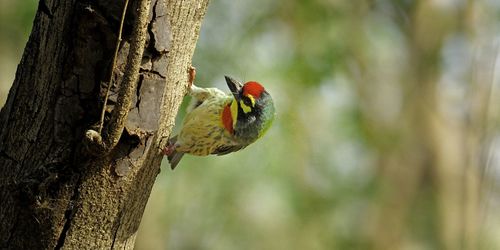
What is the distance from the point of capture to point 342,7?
9281mm

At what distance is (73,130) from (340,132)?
24.2 feet

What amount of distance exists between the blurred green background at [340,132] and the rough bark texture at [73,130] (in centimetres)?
292

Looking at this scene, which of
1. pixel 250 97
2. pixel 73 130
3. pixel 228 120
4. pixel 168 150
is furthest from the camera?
pixel 228 120

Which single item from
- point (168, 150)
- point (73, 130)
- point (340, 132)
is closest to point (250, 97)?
point (168, 150)

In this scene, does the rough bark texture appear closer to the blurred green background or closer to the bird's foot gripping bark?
the bird's foot gripping bark

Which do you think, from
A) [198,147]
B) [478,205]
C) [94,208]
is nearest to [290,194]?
[478,205]

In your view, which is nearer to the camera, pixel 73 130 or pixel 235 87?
pixel 73 130

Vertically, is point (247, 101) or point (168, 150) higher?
point (247, 101)

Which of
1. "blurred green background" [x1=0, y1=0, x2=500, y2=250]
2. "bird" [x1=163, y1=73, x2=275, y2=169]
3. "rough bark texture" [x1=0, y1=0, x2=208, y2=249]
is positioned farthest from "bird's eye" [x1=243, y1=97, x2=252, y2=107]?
"blurred green background" [x1=0, y1=0, x2=500, y2=250]

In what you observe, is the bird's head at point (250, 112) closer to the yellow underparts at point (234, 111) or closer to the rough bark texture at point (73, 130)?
A: the yellow underparts at point (234, 111)

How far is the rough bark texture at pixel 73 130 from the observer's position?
2.02m

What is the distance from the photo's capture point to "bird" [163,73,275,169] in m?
3.57

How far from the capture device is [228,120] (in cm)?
369

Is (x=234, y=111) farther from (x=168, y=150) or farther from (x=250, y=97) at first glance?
(x=168, y=150)
